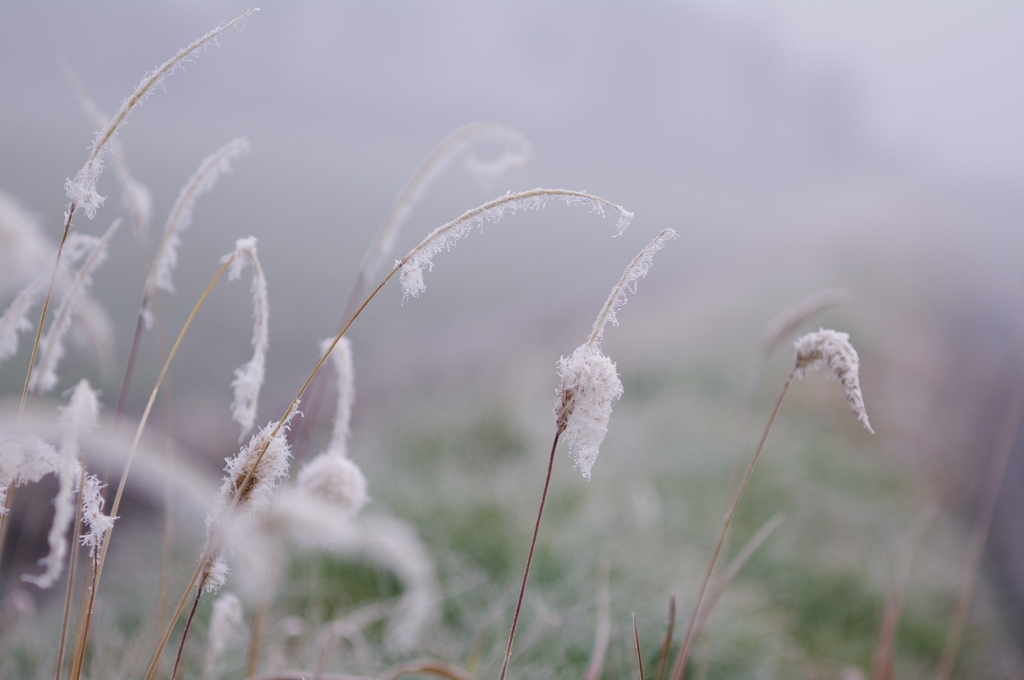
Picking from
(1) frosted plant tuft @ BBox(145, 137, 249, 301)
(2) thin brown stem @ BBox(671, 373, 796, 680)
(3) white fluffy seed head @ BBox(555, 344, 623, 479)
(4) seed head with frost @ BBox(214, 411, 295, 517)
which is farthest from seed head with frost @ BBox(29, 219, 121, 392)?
(2) thin brown stem @ BBox(671, 373, 796, 680)

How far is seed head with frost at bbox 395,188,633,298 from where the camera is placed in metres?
0.44

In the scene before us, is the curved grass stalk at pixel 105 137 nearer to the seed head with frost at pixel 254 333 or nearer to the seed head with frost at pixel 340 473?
the seed head with frost at pixel 254 333

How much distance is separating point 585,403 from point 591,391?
0.01m

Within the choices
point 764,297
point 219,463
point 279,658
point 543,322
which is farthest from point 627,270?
point 764,297

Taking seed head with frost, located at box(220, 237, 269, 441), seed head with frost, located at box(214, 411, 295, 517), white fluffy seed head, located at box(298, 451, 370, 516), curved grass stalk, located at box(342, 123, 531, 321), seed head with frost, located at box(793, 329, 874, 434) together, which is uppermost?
curved grass stalk, located at box(342, 123, 531, 321)

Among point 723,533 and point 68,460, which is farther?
point 723,533

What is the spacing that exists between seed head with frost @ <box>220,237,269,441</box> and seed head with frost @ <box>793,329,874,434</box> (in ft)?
1.68

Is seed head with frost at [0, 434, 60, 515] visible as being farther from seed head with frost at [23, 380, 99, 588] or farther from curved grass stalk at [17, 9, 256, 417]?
curved grass stalk at [17, 9, 256, 417]

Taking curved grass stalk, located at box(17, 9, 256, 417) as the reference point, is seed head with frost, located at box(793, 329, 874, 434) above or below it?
above

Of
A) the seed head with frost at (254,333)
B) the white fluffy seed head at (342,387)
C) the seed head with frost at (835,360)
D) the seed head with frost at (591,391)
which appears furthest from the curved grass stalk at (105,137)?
the seed head with frost at (835,360)

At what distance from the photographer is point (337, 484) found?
65 centimetres

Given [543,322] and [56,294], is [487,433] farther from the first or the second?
[543,322]

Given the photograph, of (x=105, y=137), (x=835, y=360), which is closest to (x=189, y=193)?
(x=105, y=137)

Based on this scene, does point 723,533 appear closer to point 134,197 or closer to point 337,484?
point 337,484
